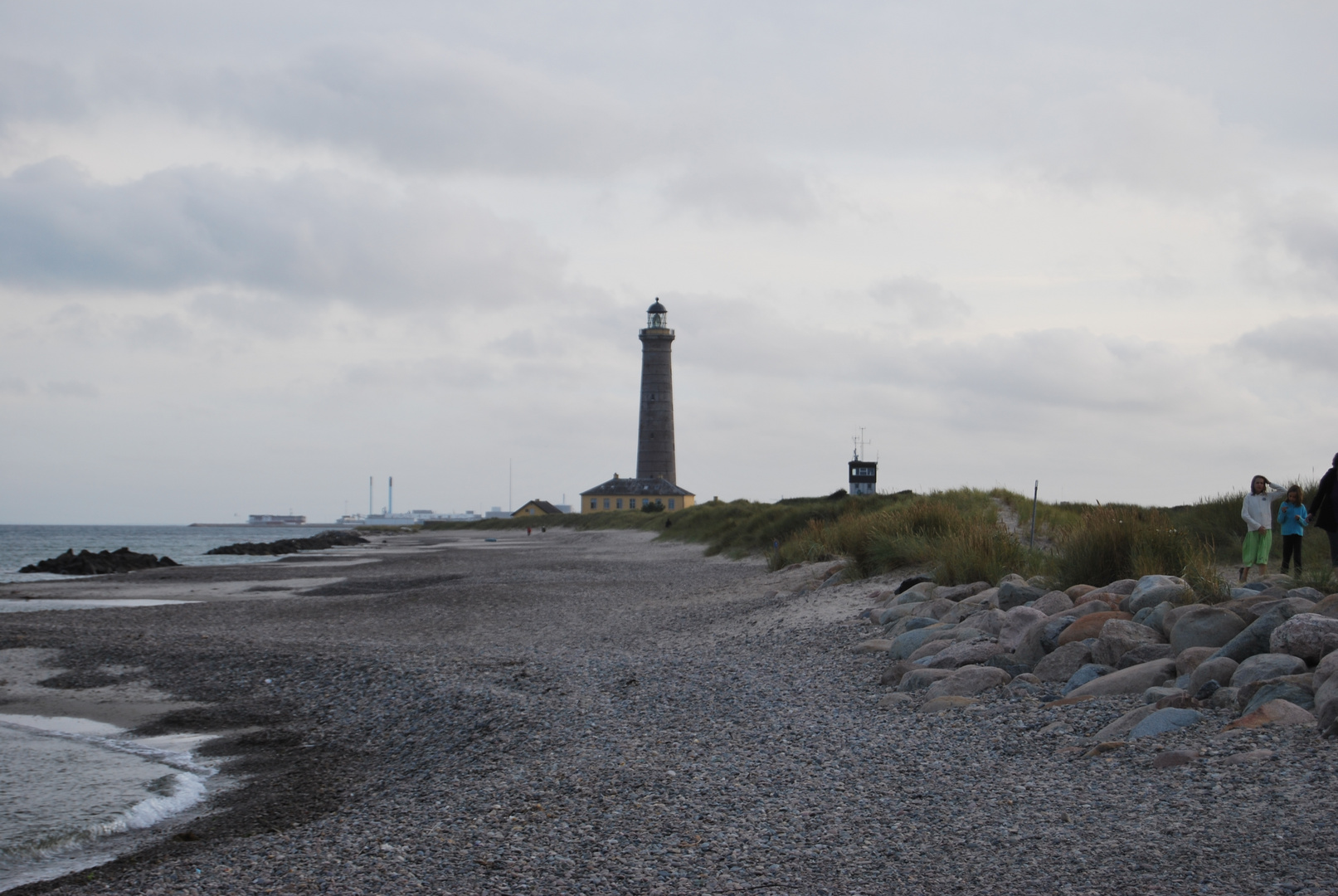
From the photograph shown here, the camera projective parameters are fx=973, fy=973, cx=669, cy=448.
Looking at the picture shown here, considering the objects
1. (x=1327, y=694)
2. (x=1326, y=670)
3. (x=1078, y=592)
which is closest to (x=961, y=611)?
(x=1078, y=592)

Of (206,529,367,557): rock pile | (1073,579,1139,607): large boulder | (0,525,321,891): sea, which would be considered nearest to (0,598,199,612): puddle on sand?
(0,525,321,891): sea

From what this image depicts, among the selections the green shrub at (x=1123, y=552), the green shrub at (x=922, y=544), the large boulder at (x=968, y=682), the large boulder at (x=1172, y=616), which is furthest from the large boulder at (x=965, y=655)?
the green shrub at (x=922, y=544)

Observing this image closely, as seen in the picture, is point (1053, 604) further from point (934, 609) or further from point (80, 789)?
point (80, 789)

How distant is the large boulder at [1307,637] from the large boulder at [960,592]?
173 inches

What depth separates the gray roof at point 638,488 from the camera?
74.1 meters

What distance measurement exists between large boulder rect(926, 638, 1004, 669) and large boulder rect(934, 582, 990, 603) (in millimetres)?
2319

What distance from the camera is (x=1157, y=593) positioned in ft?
28.0

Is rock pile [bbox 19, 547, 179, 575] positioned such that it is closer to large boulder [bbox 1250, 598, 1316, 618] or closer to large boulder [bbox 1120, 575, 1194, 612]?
large boulder [bbox 1120, 575, 1194, 612]

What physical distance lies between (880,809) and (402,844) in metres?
2.50

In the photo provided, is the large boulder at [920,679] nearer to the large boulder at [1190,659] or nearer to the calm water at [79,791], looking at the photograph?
the large boulder at [1190,659]

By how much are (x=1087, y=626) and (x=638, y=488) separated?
68.4 metres

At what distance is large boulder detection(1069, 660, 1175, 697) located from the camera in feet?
22.6

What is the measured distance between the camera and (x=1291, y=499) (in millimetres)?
11273

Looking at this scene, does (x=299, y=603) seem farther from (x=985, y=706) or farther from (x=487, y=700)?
(x=985, y=706)
